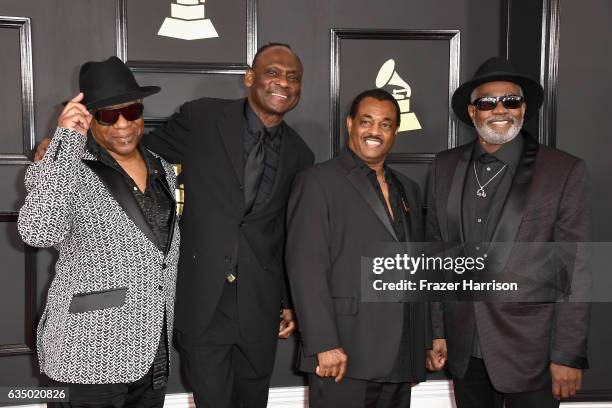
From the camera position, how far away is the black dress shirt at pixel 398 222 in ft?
7.34

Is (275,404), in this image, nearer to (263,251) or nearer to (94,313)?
(263,251)

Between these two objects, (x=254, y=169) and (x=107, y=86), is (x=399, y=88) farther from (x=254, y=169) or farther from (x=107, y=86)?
(x=107, y=86)

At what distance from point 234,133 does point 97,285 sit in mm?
941

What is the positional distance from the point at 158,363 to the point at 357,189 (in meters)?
1.04

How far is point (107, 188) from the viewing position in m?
2.07

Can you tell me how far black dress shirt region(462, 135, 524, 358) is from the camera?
2.34 m

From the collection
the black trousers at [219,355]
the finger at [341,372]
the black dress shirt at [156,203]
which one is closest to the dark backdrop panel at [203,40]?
the black dress shirt at [156,203]

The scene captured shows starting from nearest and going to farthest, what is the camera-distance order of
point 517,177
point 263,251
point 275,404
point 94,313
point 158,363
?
point 94,313, point 158,363, point 517,177, point 263,251, point 275,404

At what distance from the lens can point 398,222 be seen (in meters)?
2.33

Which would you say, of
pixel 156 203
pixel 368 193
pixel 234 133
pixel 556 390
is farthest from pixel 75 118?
pixel 556 390

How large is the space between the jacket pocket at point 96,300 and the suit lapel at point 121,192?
0.24 metres

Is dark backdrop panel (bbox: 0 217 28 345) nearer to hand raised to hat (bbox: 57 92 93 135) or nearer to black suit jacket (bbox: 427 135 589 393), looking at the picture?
hand raised to hat (bbox: 57 92 93 135)

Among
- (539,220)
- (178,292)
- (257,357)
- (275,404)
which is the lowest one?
(275,404)

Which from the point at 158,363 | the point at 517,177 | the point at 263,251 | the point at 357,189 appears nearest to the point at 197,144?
the point at 263,251
